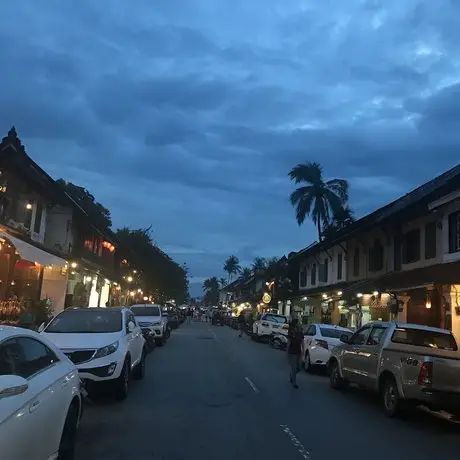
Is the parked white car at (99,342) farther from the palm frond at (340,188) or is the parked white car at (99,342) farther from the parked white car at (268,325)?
the palm frond at (340,188)

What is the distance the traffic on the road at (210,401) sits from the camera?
579 centimetres

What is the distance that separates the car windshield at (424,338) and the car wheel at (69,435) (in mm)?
7638

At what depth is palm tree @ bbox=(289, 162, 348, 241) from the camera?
48.0 meters

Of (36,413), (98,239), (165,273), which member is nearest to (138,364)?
(36,413)

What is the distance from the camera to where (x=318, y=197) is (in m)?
48.3

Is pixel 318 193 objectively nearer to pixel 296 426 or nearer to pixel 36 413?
pixel 296 426

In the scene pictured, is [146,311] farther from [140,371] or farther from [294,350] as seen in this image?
[294,350]

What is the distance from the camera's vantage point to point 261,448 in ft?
26.6

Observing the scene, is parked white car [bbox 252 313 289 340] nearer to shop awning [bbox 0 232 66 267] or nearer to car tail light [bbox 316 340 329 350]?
car tail light [bbox 316 340 329 350]

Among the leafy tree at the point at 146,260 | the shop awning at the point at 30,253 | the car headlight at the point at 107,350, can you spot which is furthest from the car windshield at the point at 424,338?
the leafy tree at the point at 146,260

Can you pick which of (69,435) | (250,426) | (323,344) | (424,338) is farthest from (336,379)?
(69,435)

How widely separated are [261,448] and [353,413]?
3957 millimetres

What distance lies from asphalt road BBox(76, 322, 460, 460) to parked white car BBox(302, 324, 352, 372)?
3.66m

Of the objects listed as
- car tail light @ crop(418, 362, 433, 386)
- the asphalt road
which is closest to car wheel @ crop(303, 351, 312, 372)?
the asphalt road
